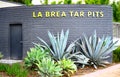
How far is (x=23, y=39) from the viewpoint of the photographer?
19.1 meters

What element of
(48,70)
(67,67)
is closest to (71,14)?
(67,67)

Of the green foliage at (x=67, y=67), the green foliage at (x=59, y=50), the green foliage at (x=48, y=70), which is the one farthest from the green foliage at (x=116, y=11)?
the green foliage at (x=48, y=70)

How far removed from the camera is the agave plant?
54.8 feet

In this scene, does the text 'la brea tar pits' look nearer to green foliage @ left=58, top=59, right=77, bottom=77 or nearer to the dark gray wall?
the dark gray wall

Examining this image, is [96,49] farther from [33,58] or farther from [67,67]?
[33,58]

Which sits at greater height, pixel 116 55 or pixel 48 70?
pixel 48 70

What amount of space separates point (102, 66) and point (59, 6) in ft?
12.4

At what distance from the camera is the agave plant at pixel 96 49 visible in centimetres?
1670

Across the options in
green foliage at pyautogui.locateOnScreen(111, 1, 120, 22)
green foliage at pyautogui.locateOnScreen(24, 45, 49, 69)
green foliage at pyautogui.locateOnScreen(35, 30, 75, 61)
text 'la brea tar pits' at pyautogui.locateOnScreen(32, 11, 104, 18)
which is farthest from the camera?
green foliage at pyautogui.locateOnScreen(111, 1, 120, 22)

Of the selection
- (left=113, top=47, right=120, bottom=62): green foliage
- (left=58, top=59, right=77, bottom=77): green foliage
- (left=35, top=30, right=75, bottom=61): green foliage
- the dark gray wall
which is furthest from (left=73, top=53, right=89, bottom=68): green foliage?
(left=113, top=47, right=120, bottom=62): green foliage

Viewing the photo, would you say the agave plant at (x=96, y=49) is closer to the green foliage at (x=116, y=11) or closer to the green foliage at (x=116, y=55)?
the green foliage at (x=116, y=55)

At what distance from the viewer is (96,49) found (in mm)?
16750

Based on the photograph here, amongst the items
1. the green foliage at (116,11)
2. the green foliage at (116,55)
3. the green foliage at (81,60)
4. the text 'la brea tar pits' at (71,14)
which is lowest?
the green foliage at (116,55)

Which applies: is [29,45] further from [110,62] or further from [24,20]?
[110,62]
